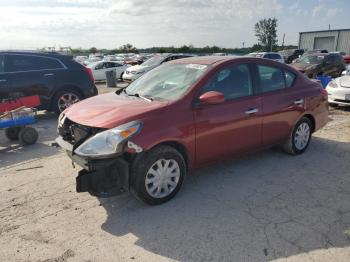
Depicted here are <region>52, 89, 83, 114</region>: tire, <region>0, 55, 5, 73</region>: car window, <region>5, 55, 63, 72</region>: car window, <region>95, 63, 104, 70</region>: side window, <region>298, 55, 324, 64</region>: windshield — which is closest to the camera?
<region>0, 55, 5, 73</region>: car window

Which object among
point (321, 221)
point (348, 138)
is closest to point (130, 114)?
point (321, 221)

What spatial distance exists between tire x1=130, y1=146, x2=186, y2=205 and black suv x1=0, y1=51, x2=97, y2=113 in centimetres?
535

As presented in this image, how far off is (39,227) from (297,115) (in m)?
4.01

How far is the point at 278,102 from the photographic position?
4.95m

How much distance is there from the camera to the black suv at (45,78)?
787cm

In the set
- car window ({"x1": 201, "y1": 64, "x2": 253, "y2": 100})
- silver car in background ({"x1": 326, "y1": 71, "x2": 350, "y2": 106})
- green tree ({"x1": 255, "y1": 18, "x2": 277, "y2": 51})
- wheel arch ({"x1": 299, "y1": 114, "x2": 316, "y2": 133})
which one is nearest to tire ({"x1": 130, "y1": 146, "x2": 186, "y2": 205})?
car window ({"x1": 201, "y1": 64, "x2": 253, "y2": 100})

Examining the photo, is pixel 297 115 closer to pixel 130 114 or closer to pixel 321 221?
pixel 321 221

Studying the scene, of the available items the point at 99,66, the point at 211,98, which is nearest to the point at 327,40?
the point at 99,66

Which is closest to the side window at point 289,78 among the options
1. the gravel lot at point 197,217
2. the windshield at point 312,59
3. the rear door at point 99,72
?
the gravel lot at point 197,217

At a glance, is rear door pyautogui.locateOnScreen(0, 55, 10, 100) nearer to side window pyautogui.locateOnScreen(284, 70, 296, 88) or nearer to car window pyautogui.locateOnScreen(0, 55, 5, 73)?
car window pyautogui.locateOnScreen(0, 55, 5, 73)

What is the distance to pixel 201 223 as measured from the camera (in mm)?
3488

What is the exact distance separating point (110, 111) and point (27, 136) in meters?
3.25

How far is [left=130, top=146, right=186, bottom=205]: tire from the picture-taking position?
3.56 meters

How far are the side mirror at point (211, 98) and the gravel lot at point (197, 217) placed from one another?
1.16 metres
